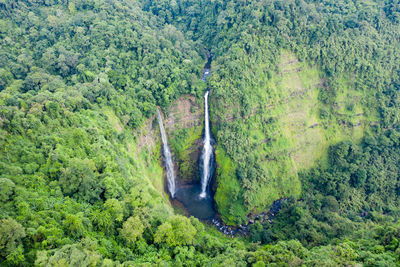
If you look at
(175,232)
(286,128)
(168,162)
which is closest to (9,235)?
(175,232)

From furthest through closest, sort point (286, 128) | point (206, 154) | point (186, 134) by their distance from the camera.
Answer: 1. point (286, 128)
2. point (206, 154)
3. point (186, 134)

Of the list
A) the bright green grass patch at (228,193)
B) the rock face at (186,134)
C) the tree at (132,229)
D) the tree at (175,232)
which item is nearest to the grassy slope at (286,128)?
the bright green grass patch at (228,193)

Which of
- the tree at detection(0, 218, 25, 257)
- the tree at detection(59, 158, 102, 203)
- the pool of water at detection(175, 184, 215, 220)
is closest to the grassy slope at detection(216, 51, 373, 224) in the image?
the pool of water at detection(175, 184, 215, 220)

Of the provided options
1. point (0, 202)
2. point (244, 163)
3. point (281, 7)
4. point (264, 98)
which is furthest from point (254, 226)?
point (281, 7)

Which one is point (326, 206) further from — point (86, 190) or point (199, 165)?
point (86, 190)

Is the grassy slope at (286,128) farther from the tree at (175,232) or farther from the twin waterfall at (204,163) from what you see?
the tree at (175,232)

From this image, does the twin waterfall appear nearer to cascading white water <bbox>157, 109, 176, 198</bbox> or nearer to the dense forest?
cascading white water <bbox>157, 109, 176, 198</bbox>

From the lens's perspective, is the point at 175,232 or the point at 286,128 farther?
the point at 286,128

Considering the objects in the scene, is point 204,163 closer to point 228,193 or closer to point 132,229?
point 228,193
